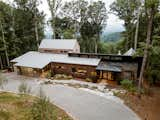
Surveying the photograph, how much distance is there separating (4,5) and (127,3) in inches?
841

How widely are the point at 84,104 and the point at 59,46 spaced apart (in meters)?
15.8

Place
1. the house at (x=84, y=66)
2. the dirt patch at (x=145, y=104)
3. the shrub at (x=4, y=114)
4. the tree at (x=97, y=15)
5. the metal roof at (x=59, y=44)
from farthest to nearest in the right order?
the tree at (x=97, y=15) < the metal roof at (x=59, y=44) < the house at (x=84, y=66) < the dirt patch at (x=145, y=104) < the shrub at (x=4, y=114)

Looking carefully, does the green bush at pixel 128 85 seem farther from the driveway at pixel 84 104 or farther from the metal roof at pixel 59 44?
the metal roof at pixel 59 44

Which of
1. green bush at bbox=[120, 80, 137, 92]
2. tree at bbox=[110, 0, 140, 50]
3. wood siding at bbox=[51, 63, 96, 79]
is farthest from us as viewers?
tree at bbox=[110, 0, 140, 50]

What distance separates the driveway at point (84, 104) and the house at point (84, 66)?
3.80 metres

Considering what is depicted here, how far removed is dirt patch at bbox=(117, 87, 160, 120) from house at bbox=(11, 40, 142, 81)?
3.82 m

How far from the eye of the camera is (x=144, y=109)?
13414 millimetres

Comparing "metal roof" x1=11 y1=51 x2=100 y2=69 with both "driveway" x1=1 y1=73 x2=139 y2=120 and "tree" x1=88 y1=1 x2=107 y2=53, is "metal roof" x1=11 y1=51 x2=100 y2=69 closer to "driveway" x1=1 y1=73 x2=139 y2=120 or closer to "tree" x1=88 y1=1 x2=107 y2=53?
"driveway" x1=1 y1=73 x2=139 y2=120

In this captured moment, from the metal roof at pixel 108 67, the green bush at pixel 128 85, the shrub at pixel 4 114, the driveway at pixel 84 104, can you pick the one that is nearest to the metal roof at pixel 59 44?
the metal roof at pixel 108 67

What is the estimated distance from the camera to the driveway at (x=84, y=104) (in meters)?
12.1

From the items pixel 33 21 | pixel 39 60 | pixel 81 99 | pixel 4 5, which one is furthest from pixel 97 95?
pixel 4 5

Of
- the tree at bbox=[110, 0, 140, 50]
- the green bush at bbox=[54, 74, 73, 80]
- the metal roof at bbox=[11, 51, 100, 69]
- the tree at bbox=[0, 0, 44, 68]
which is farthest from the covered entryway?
the tree at bbox=[0, 0, 44, 68]

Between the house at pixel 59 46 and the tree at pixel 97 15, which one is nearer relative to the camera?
the house at pixel 59 46

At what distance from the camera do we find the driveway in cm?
1215
